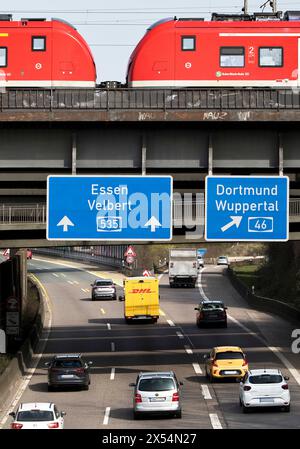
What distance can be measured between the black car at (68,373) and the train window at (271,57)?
42.8ft

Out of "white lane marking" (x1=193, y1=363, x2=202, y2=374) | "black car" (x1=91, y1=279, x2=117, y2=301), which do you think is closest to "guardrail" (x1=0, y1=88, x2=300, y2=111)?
"white lane marking" (x1=193, y1=363, x2=202, y2=374)

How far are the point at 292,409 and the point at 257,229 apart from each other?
627cm

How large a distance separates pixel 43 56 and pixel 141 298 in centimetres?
3026

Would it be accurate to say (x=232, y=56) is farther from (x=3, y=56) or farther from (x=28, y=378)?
(x=28, y=378)

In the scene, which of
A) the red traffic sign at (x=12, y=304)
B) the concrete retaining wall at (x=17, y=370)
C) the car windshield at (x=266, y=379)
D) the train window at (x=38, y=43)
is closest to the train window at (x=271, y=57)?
the train window at (x=38, y=43)

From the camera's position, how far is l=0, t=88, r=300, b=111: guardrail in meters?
28.2

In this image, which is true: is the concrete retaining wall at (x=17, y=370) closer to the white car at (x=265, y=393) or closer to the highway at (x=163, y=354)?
the highway at (x=163, y=354)

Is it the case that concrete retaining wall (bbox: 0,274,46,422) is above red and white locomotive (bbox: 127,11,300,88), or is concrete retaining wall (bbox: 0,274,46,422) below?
below

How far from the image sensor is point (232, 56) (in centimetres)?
2939

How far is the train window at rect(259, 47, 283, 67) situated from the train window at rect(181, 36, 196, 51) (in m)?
2.32

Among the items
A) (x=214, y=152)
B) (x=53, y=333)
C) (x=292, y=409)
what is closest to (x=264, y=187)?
(x=214, y=152)

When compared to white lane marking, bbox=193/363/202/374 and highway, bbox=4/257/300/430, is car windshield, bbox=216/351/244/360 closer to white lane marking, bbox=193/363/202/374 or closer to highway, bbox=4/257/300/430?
highway, bbox=4/257/300/430

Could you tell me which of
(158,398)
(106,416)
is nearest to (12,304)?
(106,416)

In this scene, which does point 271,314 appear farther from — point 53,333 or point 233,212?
point 233,212
